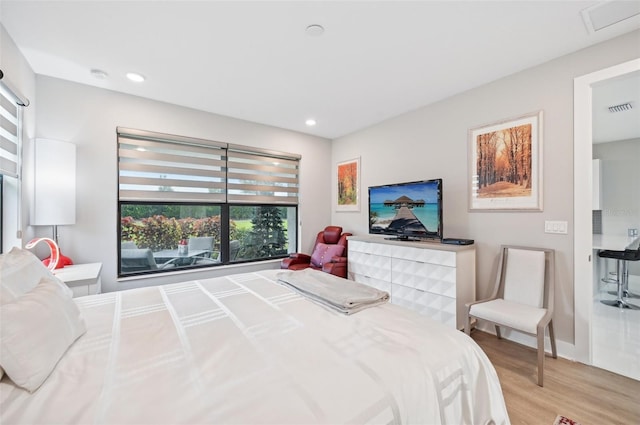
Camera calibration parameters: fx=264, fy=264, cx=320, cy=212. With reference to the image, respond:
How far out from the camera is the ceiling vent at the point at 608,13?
6.01 ft

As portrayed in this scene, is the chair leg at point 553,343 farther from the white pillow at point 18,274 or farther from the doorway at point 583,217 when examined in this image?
the white pillow at point 18,274

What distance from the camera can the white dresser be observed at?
9.05 ft

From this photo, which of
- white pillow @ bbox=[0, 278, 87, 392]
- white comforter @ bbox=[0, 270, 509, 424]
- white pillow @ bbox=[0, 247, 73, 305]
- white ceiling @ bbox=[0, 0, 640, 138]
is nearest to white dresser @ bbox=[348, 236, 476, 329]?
white comforter @ bbox=[0, 270, 509, 424]

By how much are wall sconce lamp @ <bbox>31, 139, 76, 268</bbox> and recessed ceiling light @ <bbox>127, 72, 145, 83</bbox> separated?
909mm

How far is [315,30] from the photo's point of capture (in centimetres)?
206

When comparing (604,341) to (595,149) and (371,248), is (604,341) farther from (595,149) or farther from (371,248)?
(595,149)

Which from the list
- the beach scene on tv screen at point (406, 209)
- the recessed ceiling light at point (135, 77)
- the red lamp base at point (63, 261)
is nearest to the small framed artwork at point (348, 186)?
the beach scene on tv screen at point (406, 209)

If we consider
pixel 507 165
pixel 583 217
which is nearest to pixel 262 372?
pixel 583 217

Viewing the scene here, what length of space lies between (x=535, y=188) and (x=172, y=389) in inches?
127

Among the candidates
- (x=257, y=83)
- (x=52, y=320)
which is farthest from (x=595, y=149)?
(x=52, y=320)

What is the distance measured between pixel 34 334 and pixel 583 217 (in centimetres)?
368

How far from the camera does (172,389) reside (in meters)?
0.93

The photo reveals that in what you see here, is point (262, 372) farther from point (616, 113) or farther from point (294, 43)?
point (616, 113)

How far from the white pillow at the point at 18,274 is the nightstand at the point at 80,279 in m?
0.95
